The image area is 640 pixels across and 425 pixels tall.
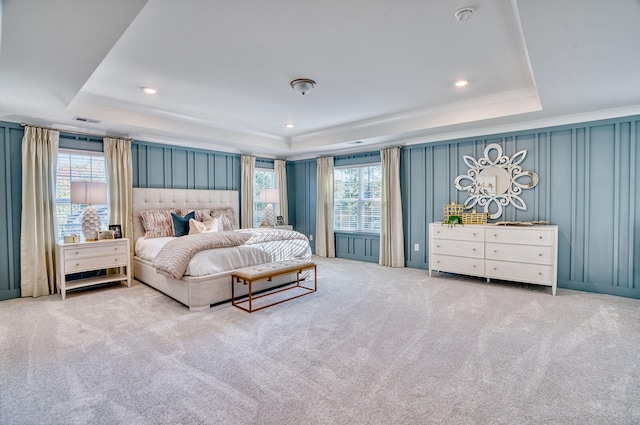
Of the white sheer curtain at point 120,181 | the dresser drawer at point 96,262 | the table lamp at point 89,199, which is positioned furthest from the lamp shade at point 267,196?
the table lamp at point 89,199

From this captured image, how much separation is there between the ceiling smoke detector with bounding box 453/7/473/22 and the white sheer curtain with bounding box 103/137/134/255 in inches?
186

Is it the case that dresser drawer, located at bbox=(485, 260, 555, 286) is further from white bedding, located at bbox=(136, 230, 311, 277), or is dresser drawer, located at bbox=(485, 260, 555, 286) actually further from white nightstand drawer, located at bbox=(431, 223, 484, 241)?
white bedding, located at bbox=(136, 230, 311, 277)

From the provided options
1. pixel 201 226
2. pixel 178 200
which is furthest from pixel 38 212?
pixel 201 226

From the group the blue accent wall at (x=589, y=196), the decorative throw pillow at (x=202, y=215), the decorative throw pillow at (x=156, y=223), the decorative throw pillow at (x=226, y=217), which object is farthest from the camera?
the decorative throw pillow at (x=226, y=217)

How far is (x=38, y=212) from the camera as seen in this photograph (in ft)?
13.4

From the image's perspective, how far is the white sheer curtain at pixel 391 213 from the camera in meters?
5.74

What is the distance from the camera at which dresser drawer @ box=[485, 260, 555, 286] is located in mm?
4047

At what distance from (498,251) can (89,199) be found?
5565 millimetres

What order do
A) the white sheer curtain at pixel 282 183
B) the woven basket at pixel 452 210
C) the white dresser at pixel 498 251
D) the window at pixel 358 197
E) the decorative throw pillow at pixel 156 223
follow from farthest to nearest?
the white sheer curtain at pixel 282 183
the window at pixel 358 197
the woven basket at pixel 452 210
the decorative throw pillow at pixel 156 223
the white dresser at pixel 498 251

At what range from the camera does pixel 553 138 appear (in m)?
4.39

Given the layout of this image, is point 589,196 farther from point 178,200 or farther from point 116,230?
point 116,230

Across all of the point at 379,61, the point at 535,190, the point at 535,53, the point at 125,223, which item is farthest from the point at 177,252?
the point at 535,190

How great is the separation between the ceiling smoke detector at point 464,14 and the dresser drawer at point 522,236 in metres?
2.99

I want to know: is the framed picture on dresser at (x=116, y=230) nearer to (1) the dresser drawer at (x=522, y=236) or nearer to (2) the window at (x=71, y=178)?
(2) the window at (x=71, y=178)
